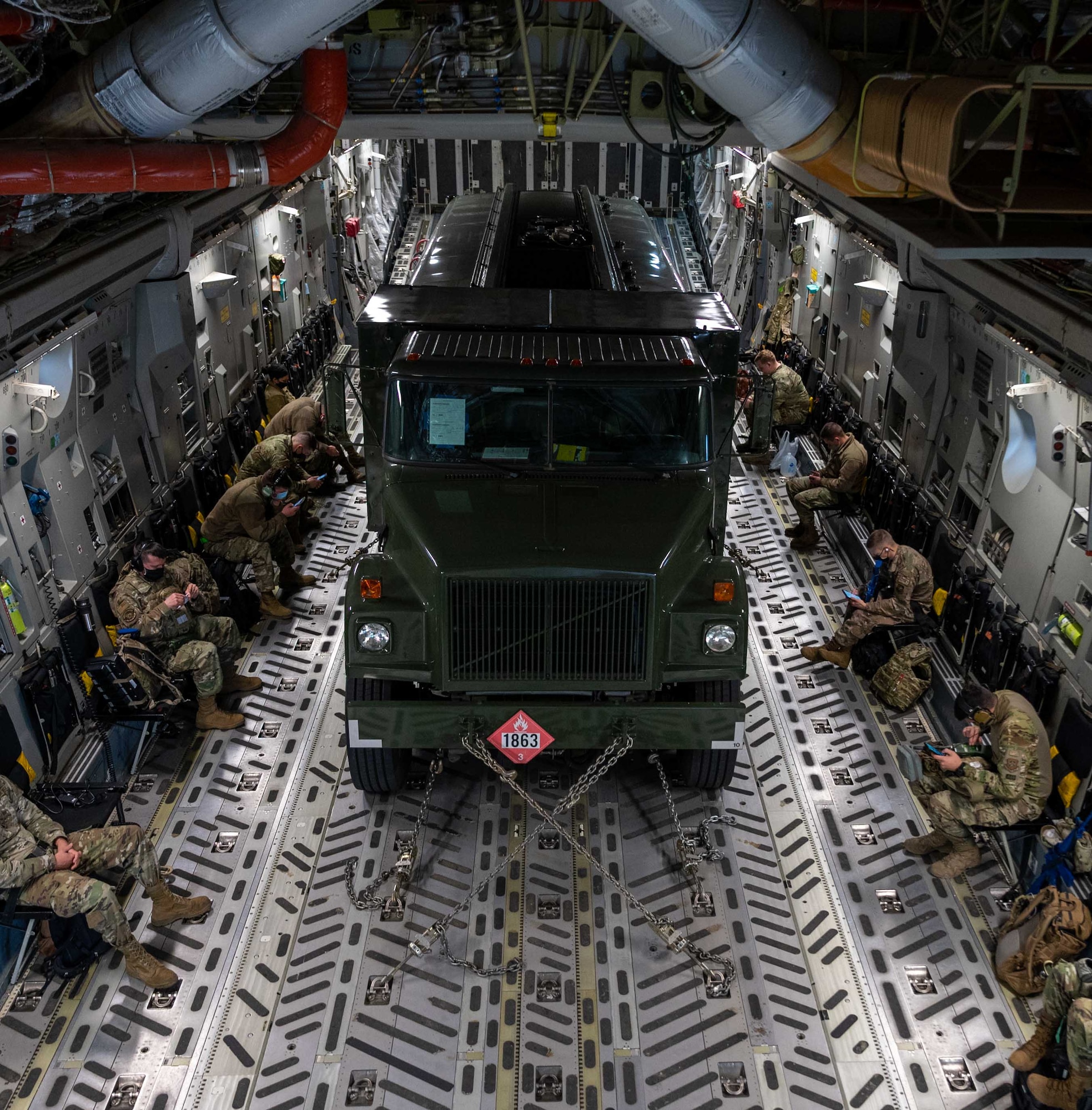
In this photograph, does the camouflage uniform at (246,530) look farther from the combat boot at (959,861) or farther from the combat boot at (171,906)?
the combat boot at (959,861)

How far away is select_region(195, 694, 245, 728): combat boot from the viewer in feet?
23.4

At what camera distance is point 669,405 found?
6.10 meters

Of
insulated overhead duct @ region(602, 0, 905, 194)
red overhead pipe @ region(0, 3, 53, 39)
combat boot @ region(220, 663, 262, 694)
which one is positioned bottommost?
combat boot @ region(220, 663, 262, 694)

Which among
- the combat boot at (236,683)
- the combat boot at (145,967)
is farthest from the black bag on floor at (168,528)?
the combat boot at (145,967)

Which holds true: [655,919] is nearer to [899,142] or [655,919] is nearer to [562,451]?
[562,451]

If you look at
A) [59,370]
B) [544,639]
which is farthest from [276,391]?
[544,639]

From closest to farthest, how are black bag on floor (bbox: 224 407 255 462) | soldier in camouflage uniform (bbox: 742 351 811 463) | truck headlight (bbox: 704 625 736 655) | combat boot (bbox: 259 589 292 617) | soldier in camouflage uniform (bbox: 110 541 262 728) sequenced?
truck headlight (bbox: 704 625 736 655), soldier in camouflage uniform (bbox: 110 541 262 728), combat boot (bbox: 259 589 292 617), black bag on floor (bbox: 224 407 255 462), soldier in camouflage uniform (bbox: 742 351 811 463)

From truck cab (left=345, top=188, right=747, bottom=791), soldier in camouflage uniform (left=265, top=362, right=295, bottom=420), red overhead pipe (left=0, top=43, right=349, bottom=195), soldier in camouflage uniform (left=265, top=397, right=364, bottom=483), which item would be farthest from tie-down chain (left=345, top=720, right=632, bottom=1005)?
soldier in camouflage uniform (left=265, top=362, right=295, bottom=420)

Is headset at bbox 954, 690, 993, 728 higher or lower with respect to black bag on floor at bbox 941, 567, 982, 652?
higher

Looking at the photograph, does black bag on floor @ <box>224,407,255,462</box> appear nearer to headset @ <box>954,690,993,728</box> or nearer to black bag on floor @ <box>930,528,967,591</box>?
black bag on floor @ <box>930,528,967,591</box>

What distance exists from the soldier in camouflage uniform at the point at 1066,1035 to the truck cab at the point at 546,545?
1.92 metres

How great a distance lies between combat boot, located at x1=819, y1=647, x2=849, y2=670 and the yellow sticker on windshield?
9.69 ft

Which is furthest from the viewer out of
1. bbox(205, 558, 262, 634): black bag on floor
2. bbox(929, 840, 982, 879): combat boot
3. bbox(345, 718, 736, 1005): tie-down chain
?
bbox(205, 558, 262, 634): black bag on floor

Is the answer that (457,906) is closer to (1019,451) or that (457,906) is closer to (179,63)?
(179,63)
